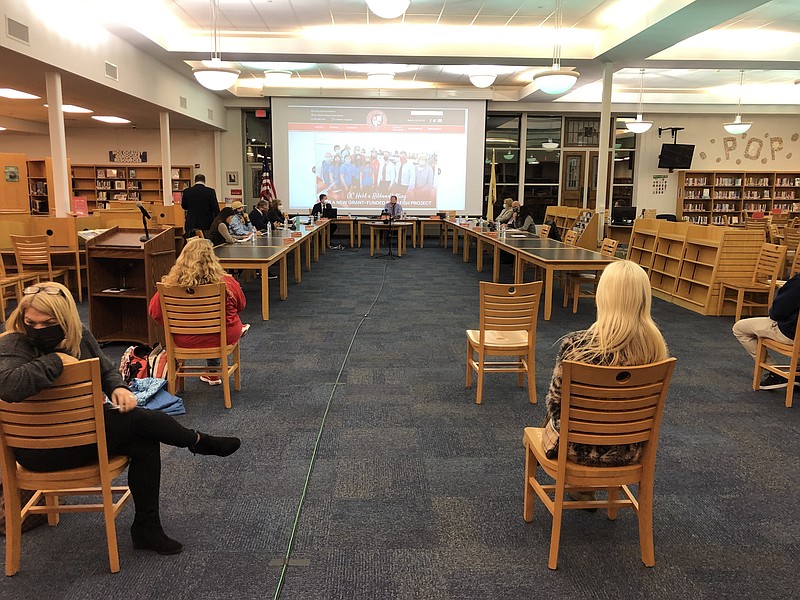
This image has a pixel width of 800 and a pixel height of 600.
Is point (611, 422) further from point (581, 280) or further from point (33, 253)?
point (33, 253)

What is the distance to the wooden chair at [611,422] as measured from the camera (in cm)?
209

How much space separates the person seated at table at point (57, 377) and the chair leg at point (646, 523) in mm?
1649

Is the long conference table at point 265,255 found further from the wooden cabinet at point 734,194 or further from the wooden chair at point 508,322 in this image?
the wooden cabinet at point 734,194

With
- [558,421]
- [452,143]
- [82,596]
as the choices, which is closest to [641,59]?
[452,143]

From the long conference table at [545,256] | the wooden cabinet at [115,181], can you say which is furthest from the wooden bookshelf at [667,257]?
the wooden cabinet at [115,181]

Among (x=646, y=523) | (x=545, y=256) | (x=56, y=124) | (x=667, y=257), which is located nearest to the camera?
(x=646, y=523)

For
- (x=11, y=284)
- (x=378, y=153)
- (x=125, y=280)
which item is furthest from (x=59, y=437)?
(x=378, y=153)

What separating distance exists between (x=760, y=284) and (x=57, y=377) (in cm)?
687

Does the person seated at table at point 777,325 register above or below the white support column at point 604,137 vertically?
below

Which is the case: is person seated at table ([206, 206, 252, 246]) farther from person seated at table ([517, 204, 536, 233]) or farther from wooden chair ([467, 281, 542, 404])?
person seated at table ([517, 204, 536, 233])

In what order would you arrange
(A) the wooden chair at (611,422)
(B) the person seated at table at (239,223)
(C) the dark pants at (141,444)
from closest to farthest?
(A) the wooden chair at (611,422) → (C) the dark pants at (141,444) → (B) the person seated at table at (239,223)

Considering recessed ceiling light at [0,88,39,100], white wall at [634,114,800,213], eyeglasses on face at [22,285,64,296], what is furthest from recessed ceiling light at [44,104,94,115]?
white wall at [634,114,800,213]

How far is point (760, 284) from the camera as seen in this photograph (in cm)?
666

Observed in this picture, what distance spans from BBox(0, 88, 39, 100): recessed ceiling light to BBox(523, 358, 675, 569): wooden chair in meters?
10.7
